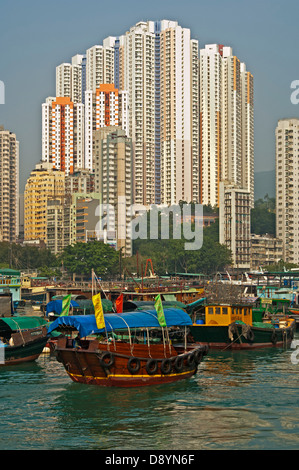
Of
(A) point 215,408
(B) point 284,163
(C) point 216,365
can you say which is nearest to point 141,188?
(B) point 284,163

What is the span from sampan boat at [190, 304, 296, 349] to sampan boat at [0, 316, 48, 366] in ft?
25.8

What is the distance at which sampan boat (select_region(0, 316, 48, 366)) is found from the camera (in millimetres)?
29922

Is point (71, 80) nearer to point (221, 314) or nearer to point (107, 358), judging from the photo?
point (221, 314)

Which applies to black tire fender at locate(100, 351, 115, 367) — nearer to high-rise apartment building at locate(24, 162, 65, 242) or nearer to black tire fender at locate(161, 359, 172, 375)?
black tire fender at locate(161, 359, 172, 375)

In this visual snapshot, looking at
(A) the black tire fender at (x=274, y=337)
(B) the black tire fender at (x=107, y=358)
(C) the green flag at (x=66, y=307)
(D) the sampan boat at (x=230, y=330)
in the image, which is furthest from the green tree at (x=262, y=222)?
(B) the black tire fender at (x=107, y=358)

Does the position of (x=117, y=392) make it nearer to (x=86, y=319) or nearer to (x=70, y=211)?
(x=86, y=319)

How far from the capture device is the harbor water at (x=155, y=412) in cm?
1862

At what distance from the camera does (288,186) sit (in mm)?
128000

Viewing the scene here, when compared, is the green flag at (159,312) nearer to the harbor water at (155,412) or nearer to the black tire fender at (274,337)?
the harbor water at (155,412)

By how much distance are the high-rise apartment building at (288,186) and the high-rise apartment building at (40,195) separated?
4175 centimetres

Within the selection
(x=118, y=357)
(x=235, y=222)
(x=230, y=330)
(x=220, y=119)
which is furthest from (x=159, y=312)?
(x=220, y=119)

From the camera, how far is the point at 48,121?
496 feet

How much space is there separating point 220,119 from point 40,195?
40.2m

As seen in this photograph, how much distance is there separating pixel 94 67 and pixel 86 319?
5444 inches
